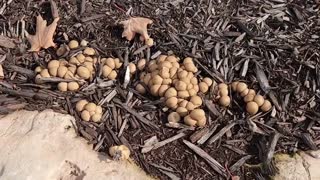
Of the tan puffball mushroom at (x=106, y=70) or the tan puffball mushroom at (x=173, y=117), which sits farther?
the tan puffball mushroom at (x=106, y=70)

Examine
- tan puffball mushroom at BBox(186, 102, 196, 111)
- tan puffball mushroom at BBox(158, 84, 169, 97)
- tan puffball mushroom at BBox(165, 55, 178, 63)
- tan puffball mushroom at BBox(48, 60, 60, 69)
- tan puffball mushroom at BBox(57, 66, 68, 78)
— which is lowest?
tan puffball mushroom at BBox(186, 102, 196, 111)

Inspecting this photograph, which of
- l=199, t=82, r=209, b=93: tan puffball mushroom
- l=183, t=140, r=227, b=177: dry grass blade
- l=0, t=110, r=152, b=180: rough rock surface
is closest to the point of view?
l=0, t=110, r=152, b=180: rough rock surface

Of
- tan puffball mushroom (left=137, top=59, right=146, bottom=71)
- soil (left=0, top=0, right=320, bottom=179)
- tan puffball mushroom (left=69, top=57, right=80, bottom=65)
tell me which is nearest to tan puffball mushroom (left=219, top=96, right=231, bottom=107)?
soil (left=0, top=0, right=320, bottom=179)

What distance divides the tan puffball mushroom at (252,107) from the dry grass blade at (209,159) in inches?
15.4

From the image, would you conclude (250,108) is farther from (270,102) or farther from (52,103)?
(52,103)

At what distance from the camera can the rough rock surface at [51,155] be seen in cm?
302

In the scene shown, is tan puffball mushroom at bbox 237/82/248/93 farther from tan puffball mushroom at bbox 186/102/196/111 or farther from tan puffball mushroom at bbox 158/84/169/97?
tan puffball mushroom at bbox 158/84/169/97

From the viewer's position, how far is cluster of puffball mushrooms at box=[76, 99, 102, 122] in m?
3.29

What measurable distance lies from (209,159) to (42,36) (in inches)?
55.3

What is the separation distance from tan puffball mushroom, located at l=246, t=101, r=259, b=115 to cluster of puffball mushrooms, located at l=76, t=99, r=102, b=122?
916 mm

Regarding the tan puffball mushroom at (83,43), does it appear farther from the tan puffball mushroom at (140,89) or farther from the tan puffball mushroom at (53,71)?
the tan puffball mushroom at (140,89)

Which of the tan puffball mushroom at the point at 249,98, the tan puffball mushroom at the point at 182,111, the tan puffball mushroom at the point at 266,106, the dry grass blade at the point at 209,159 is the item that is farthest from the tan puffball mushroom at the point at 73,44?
the tan puffball mushroom at the point at 266,106

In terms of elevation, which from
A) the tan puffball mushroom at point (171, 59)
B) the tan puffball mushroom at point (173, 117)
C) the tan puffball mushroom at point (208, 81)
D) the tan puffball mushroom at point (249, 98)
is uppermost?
the tan puffball mushroom at point (171, 59)

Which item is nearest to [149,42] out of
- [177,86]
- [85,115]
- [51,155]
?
[177,86]
